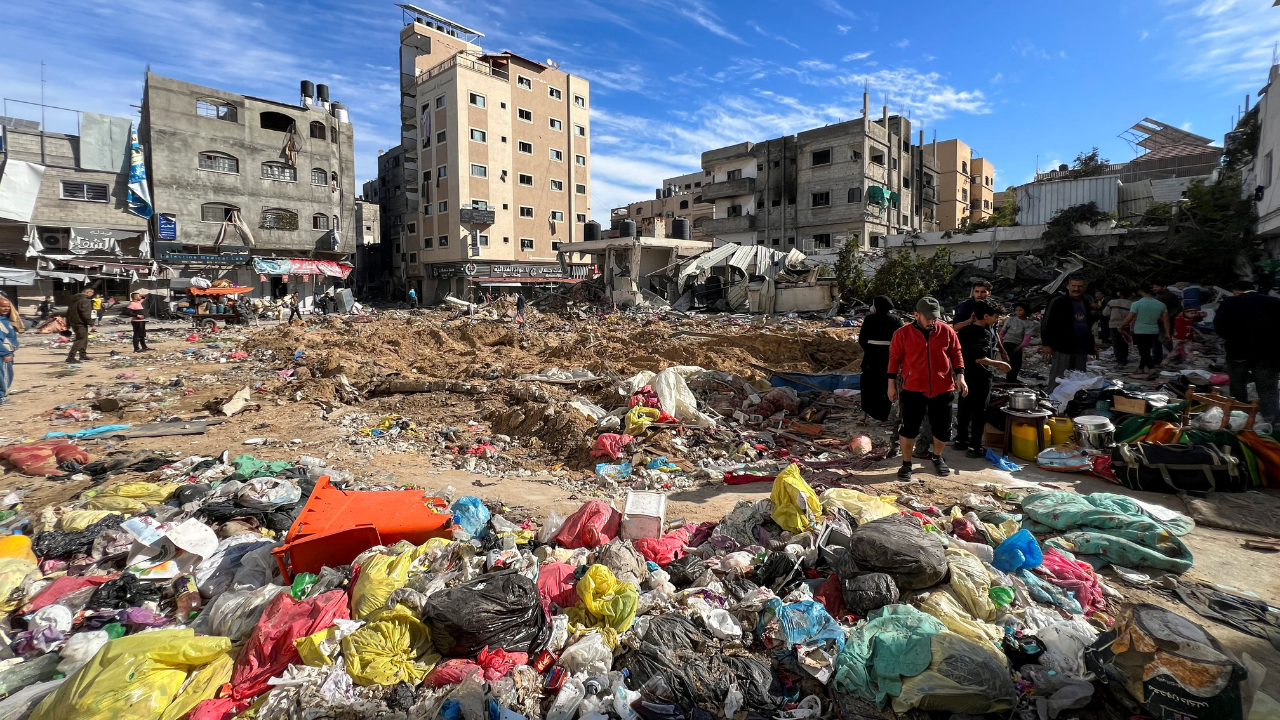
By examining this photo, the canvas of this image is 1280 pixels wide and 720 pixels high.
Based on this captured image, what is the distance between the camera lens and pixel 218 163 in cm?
2931

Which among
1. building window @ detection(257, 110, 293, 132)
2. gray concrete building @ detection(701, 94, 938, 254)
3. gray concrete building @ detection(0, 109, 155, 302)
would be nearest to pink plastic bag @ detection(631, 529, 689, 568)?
gray concrete building @ detection(701, 94, 938, 254)

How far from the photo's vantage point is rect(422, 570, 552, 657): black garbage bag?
2.74 metres

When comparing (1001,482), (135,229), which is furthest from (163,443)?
(135,229)

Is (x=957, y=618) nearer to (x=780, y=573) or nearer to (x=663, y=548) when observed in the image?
(x=780, y=573)

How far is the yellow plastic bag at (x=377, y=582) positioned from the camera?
3.00 meters

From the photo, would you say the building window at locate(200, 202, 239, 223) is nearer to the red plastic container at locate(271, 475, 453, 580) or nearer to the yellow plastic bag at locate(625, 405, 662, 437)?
the yellow plastic bag at locate(625, 405, 662, 437)

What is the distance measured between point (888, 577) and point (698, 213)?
46914 mm

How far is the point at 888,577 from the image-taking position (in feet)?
9.79

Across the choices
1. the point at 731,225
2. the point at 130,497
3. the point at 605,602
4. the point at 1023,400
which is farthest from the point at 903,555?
the point at 731,225

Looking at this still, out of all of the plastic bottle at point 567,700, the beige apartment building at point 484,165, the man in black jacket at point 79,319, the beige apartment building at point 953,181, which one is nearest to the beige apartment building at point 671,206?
the beige apartment building at point 484,165

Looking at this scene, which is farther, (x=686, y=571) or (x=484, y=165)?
(x=484, y=165)

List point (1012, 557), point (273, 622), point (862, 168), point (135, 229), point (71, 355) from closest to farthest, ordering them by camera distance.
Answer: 1. point (273, 622)
2. point (1012, 557)
3. point (71, 355)
4. point (135, 229)
5. point (862, 168)

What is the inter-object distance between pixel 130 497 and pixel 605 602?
13.8ft

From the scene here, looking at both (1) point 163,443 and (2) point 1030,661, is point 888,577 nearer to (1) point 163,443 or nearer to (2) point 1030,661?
(2) point 1030,661
